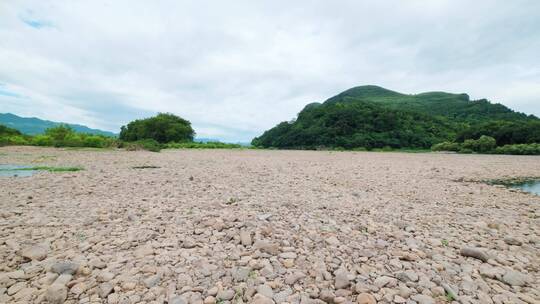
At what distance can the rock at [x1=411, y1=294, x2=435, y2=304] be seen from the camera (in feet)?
9.89

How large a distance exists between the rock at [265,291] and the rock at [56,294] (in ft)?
7.29

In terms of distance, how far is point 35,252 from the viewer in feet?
12.8

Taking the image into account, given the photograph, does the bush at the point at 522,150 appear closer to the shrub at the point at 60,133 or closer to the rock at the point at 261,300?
the rock at the point at 261,300

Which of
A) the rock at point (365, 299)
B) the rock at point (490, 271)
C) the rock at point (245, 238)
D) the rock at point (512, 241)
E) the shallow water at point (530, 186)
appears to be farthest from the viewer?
the shallow water at point (530, 186)

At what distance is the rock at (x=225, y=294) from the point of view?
306 cm

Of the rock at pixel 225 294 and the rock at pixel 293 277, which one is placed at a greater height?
the rock at pixel 293 277

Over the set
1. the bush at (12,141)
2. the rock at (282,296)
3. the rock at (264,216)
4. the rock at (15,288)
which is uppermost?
the bush at (12,141)

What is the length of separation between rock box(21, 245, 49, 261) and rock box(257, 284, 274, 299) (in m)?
3.30

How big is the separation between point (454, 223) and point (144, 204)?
7.53m

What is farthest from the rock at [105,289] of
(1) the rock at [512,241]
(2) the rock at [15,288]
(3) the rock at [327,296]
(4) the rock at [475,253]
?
(1) the rock at [512,241]

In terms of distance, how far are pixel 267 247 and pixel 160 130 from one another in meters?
64.0

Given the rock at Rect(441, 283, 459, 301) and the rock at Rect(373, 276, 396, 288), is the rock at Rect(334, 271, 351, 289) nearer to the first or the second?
the rock at Rect(373, 276, 396, 288)

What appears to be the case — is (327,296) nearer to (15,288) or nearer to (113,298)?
(113,298)

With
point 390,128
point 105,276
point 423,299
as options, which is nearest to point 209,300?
point 105,276
